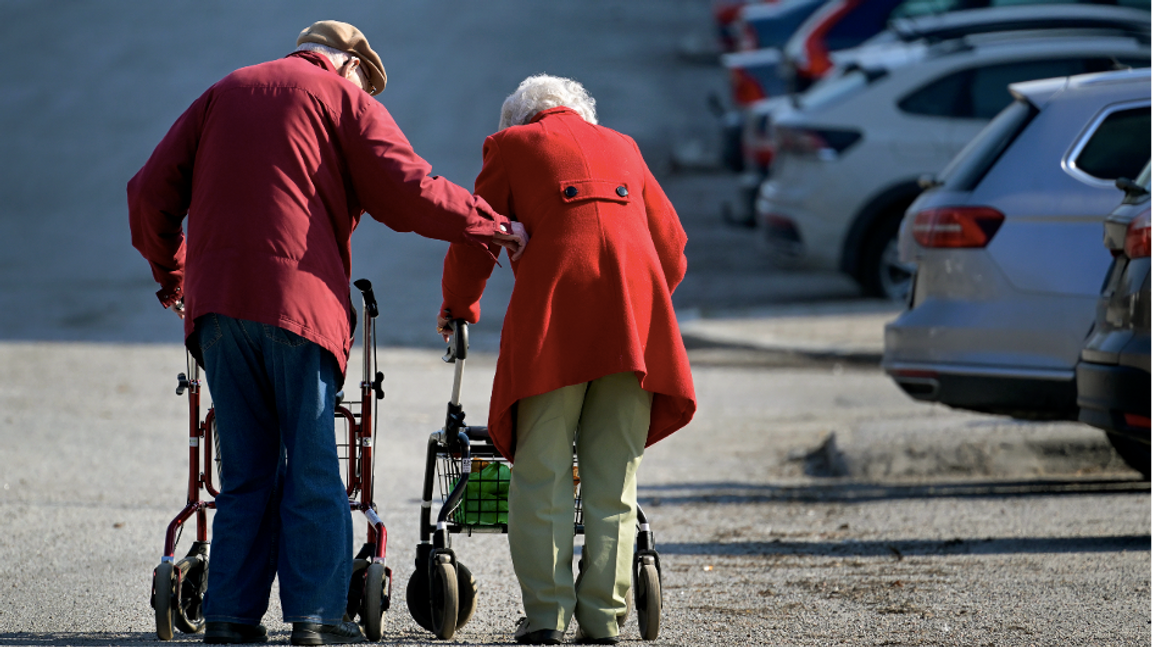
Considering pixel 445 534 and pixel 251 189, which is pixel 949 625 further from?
pixel 251 189

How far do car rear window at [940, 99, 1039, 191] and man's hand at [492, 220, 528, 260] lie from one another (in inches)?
133

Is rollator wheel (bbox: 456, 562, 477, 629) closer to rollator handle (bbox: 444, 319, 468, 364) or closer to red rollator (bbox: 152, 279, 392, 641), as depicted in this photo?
red rollator (bbox: 152, 279, 392, 641)

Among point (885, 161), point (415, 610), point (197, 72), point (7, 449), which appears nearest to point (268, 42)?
point (197, 72)

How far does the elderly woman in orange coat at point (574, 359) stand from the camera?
13.5ft

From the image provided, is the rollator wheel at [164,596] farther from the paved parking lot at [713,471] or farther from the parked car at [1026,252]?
the parked car at [1026,252]

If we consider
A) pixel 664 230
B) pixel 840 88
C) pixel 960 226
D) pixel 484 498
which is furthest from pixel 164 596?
pixel 840 88

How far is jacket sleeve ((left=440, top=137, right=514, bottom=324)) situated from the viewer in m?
4.24

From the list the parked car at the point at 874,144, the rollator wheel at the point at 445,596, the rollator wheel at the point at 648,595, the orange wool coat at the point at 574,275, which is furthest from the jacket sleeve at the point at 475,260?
the parked car at the point at 874,144

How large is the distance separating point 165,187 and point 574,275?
112 cm

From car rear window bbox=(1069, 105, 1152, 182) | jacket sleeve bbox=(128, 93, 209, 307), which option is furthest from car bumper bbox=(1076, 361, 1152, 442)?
jacket sleeve bbox=(128, 93, 209, 307)

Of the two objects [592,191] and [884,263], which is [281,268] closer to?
[592,191]

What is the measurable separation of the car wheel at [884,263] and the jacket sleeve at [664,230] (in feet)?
27.1

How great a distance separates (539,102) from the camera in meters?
4.42

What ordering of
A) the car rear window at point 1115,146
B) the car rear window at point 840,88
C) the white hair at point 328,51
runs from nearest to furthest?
the white hair at point 328,51, the car rear window at point 1115,146, the car rear window at point 840,88
